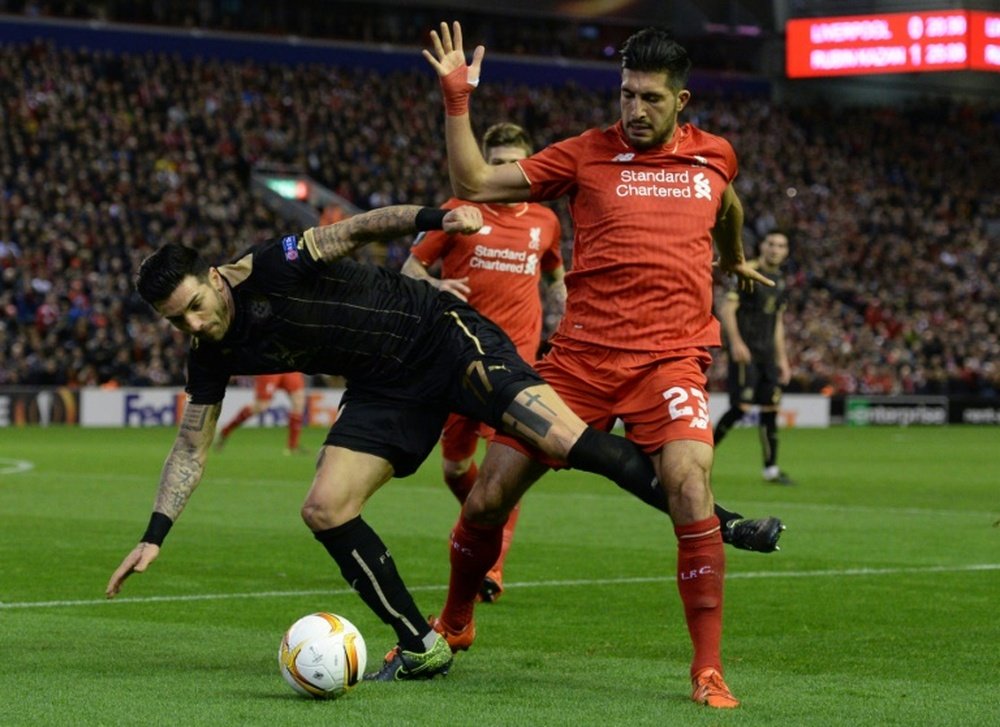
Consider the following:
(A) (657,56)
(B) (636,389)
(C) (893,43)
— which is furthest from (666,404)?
(C) (893,43)

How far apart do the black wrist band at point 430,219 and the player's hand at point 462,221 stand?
80mm

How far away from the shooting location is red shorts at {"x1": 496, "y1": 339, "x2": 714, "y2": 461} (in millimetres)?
6840

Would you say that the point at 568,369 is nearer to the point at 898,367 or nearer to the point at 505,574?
the point at 505,574

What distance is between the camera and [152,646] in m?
7.85

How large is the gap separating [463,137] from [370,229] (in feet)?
Answer: 1.65

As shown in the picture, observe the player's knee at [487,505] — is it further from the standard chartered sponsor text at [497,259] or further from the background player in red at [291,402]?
the background player in red at [291,402]

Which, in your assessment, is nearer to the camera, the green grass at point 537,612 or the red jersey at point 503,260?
the green grass at point 537,612

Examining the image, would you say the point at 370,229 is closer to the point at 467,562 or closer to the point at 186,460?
the point at 186,460

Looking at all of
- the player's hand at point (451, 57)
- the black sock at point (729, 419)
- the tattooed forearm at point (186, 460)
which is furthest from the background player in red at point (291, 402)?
the player's hand at point (451, 57)

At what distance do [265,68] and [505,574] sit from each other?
37012mm

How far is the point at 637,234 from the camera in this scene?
7055mm

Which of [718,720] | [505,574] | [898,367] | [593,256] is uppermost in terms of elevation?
[593,256]

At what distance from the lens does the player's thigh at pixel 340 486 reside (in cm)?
705

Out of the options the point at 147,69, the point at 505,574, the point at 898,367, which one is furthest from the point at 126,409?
the point at 505,574
